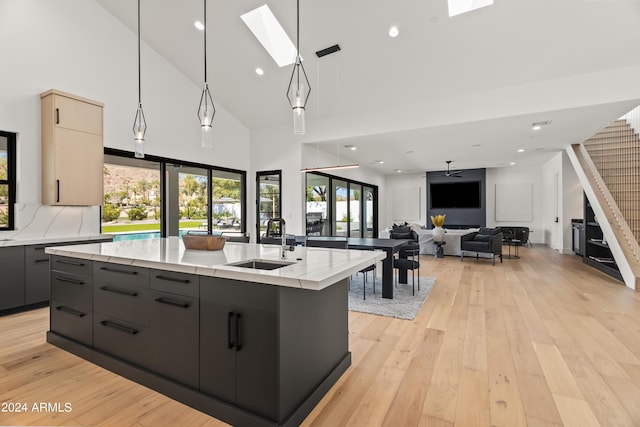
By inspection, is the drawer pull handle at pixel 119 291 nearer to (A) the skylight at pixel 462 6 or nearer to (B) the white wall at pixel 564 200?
(A) the skylight at pixel 462 6

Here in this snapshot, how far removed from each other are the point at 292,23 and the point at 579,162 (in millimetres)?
6828

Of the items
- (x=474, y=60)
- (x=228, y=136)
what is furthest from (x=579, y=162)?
(x=228, y=136)

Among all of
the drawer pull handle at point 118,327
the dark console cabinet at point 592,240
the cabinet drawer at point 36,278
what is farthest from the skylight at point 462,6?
the cabinet drawer at point 36,278

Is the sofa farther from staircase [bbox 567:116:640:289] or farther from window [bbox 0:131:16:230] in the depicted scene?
window [bbox 0:131:16:230]

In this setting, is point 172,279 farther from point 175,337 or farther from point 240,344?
point 240,344

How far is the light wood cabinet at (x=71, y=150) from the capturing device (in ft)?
13.1

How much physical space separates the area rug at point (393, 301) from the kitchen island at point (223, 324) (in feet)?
4.87

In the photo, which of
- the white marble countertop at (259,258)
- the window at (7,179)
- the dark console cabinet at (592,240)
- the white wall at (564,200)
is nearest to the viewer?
the white marble countertop at (259,258)

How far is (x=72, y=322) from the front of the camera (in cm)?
261

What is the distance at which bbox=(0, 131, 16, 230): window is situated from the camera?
3.94 metres

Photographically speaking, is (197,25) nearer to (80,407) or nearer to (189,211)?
(189,211)

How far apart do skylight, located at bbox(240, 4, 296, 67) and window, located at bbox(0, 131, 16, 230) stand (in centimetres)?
354

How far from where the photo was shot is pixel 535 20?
12.4 ft

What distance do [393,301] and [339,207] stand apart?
4.94 meters
